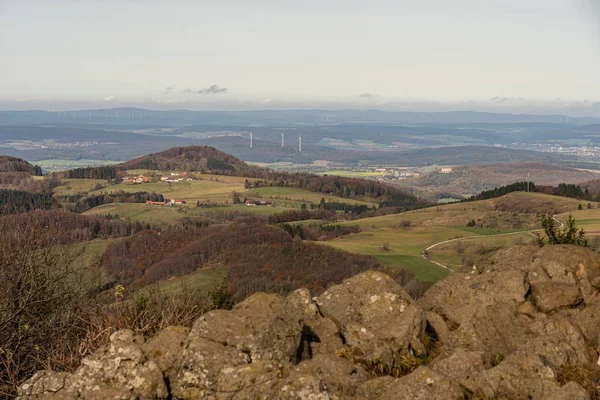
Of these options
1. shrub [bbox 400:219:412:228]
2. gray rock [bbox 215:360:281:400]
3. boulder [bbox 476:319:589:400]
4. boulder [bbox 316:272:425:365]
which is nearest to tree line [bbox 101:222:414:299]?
shrub [bbox 400:219:412:228]

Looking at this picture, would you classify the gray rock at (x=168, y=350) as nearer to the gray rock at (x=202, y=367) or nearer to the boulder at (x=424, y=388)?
the gray rock at (x=202, y=367)

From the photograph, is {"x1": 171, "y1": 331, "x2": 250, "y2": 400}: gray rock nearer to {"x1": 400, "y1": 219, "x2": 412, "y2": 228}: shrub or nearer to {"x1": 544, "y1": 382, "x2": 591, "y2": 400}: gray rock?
{"x1": 544, "y1": 382, "x2": 591, "y2": 400}: gray rock

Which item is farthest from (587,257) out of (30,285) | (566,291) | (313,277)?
(313,277)

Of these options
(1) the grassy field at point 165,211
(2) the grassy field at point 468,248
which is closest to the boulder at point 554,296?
(2) the grassy field at point 468,248

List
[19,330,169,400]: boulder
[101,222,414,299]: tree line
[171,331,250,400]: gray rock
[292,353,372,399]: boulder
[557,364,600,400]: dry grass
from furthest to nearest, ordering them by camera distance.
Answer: [101,222,414,299]: tree line < [19,330,169,400]: boulder < [171,331,250,400]: gray rock < [557,364,600,400]: dry grass < [292,353,372,399]: boulder

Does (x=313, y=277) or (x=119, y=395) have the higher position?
(x=119, y=395)

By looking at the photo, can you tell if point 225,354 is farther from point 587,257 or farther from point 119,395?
point 587,257

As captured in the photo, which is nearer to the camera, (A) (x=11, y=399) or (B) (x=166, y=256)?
(A) (x=11, y=399)

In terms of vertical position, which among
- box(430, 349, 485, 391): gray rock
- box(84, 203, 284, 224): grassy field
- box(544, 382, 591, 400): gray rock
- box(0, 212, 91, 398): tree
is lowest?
box(84, 203, 284, 224): grassy field

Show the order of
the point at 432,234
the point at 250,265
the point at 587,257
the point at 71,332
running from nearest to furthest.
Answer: the point at 587,257 → the point at 71,332 → the point at 250,265 → the point at 432,234
